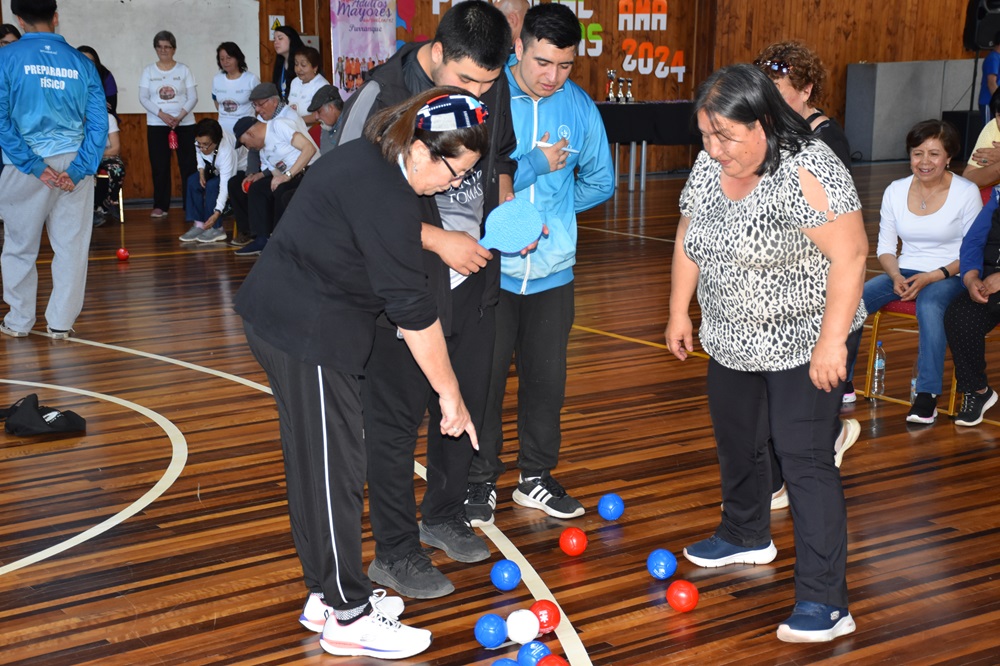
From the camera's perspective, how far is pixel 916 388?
5176 millimetres

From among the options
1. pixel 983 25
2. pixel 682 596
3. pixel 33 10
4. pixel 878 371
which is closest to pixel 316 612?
pixel 682 596

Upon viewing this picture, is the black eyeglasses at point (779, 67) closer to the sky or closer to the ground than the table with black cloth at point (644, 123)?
closer to the sky

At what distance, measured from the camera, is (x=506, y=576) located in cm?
333

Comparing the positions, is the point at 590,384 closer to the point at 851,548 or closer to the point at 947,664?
the point at 851,548

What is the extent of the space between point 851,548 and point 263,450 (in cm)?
248

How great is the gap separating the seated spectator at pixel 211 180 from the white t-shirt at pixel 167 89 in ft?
3.37

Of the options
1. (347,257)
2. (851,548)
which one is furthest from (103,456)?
(851,548)

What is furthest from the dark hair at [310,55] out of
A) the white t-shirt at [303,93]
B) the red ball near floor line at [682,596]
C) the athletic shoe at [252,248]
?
the red ball near floor line at [682,596]

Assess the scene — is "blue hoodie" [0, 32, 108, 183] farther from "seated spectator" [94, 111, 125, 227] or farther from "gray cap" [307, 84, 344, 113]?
"seated spectator" [94, 111, 125, 227]

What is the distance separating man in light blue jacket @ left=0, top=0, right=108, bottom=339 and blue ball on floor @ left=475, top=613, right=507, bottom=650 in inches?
180

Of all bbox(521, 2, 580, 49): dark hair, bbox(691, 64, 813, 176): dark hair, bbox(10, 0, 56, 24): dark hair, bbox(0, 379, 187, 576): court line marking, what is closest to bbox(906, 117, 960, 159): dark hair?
bbox(521, 2, 580, 49): dark hair

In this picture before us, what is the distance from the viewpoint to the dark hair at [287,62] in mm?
12172

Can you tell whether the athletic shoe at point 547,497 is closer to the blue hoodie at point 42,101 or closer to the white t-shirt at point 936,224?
the white t-shirt at point 936,224

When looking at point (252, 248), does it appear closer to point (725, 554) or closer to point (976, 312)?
point (976, 312)
